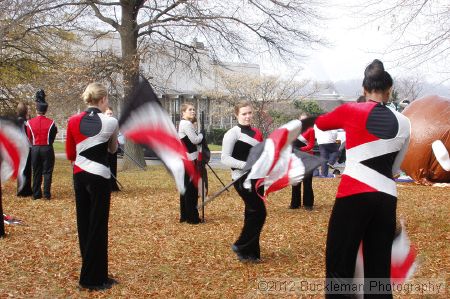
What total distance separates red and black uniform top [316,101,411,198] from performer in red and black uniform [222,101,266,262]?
241 cm

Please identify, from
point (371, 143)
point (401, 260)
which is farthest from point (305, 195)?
point (371, 143)

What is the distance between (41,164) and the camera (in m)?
12.1

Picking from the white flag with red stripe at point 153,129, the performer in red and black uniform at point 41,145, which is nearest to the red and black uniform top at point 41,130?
the performer in red and black uniform at point 41,145

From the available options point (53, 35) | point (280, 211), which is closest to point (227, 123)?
point (53, 35)

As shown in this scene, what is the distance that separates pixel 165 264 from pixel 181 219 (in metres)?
2.91

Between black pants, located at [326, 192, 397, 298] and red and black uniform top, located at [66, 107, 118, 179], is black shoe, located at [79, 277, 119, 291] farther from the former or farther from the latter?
black pants, located at [326, 192, 397, 298]

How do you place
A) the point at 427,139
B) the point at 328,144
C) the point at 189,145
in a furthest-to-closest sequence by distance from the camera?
the point at 328,144 → the point at 427,139 → the point at 189,145

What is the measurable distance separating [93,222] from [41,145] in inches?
285

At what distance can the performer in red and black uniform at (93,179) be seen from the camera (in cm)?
546

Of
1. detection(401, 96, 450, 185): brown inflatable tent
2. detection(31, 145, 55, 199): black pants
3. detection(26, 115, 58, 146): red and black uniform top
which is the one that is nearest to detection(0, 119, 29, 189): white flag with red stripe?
detection(26, 115, 58, 146): red and black uniform top

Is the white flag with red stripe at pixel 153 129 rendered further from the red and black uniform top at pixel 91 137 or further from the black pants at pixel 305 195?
the black pants at pixel 305 195

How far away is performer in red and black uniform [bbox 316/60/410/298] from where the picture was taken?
3891 millimetres

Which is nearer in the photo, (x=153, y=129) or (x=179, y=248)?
(x=153, y=129)

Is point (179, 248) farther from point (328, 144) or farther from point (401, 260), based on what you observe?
point (328, 144)
